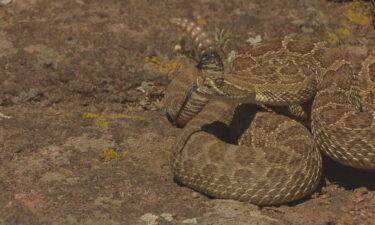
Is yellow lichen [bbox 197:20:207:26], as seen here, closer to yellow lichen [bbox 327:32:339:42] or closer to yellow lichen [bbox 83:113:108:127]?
yellow lichen [bbox 327:32:339:42]

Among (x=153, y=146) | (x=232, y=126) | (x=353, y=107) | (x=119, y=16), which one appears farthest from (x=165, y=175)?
(x=119, y=16)

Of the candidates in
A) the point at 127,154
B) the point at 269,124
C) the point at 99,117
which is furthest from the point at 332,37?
the point at 127,154

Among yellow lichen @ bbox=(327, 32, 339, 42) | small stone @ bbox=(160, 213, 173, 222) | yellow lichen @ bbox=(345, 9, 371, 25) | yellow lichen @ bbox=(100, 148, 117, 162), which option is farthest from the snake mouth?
yellow lichen @ bbox=(345, 9, 371, 25)

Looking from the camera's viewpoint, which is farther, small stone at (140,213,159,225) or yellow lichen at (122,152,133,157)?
yellow lichen at (122,152,133,157)

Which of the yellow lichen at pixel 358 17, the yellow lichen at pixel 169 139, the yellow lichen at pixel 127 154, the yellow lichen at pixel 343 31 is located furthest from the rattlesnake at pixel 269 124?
the yellow lichen at pixel 358 17

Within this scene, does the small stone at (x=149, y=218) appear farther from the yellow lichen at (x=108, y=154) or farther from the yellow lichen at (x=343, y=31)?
the yellow lichen at (x=343, y=31)

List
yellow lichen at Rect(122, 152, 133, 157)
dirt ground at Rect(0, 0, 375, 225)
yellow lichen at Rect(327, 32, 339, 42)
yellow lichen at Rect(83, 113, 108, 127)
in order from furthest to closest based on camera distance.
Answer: yellow lichen at Rect(327, 32, 339, 42)
yellow lichen at Rect(83, 113, 108, 127)
yellow lichen at Rect(122, 152, 133, 157)
dirt ground at Rect(0, 0, 375, 225)

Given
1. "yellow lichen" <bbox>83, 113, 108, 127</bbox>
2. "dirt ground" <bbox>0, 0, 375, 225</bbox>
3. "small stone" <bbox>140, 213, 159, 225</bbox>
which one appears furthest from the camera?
"yellow lichen" <bbox>83, 113, 108, 127</bbox>

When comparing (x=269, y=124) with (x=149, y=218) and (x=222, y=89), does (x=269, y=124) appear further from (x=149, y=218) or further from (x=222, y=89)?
(x=149, y=218)
